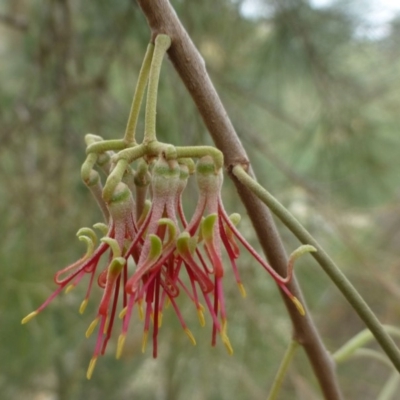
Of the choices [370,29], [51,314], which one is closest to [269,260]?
[51,314]

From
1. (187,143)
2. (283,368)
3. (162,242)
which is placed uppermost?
(187,143)

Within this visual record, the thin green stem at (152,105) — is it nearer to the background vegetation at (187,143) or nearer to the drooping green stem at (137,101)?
the drooping green stem at (137,101)

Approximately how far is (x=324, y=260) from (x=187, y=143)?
629 mm

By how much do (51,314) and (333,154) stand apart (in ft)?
2.26

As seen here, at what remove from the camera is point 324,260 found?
1.24 feet

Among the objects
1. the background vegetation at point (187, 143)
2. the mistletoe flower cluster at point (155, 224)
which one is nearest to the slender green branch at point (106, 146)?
the mistletoe flower cluster at point (155, 224)

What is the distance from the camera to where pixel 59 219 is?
126cm

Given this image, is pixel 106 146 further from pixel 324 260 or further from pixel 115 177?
pixel 324 260

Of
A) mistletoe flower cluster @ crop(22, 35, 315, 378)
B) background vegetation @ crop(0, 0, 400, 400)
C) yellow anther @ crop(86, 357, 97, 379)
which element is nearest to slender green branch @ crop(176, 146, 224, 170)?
mistletoe flower cluster @ crop(22, 35, 315, 378)

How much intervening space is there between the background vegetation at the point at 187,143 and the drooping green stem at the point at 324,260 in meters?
0.60

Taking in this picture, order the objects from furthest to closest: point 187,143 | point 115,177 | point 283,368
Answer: point 187,143, point 283,368, point 115,177

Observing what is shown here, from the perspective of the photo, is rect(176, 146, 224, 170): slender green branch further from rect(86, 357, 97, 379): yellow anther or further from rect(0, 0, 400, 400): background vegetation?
rect(0, 0, 400, 400): background vegetation

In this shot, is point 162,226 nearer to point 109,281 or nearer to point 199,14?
point 109,281

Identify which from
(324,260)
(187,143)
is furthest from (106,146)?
(187,143)
